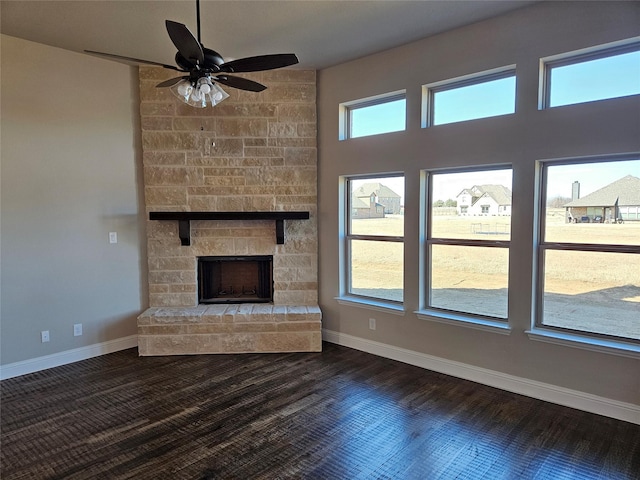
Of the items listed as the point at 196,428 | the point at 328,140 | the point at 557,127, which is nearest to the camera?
the point at 196,428

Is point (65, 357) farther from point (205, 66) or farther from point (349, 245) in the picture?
point (205, 66)

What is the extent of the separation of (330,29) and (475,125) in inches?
60.0

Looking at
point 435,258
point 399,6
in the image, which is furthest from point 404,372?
point 399,6

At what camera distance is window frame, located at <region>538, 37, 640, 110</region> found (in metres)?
2.67

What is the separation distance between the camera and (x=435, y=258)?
12.3 ft

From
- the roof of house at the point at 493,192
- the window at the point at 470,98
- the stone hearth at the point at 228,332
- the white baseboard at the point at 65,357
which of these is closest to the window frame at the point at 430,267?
the roof of house at the point at 493,192

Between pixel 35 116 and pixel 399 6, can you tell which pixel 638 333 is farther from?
pixel 35 116

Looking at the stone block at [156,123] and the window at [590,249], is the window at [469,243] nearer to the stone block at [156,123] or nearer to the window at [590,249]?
the window at [590,249]

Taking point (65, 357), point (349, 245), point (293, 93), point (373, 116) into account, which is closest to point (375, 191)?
point (349, 245)

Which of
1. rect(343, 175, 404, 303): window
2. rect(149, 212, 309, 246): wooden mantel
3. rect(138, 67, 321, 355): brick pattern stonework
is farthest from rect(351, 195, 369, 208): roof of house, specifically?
rect(149, 212, 309, 246): wooden mantel

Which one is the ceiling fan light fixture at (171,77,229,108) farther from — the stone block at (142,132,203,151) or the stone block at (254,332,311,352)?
the stone block at (254,332,311,352)

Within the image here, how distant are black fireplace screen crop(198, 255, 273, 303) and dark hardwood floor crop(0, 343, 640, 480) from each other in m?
1.05

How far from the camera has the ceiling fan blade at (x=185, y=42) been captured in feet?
6.17

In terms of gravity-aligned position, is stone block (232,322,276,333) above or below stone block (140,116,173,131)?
below
